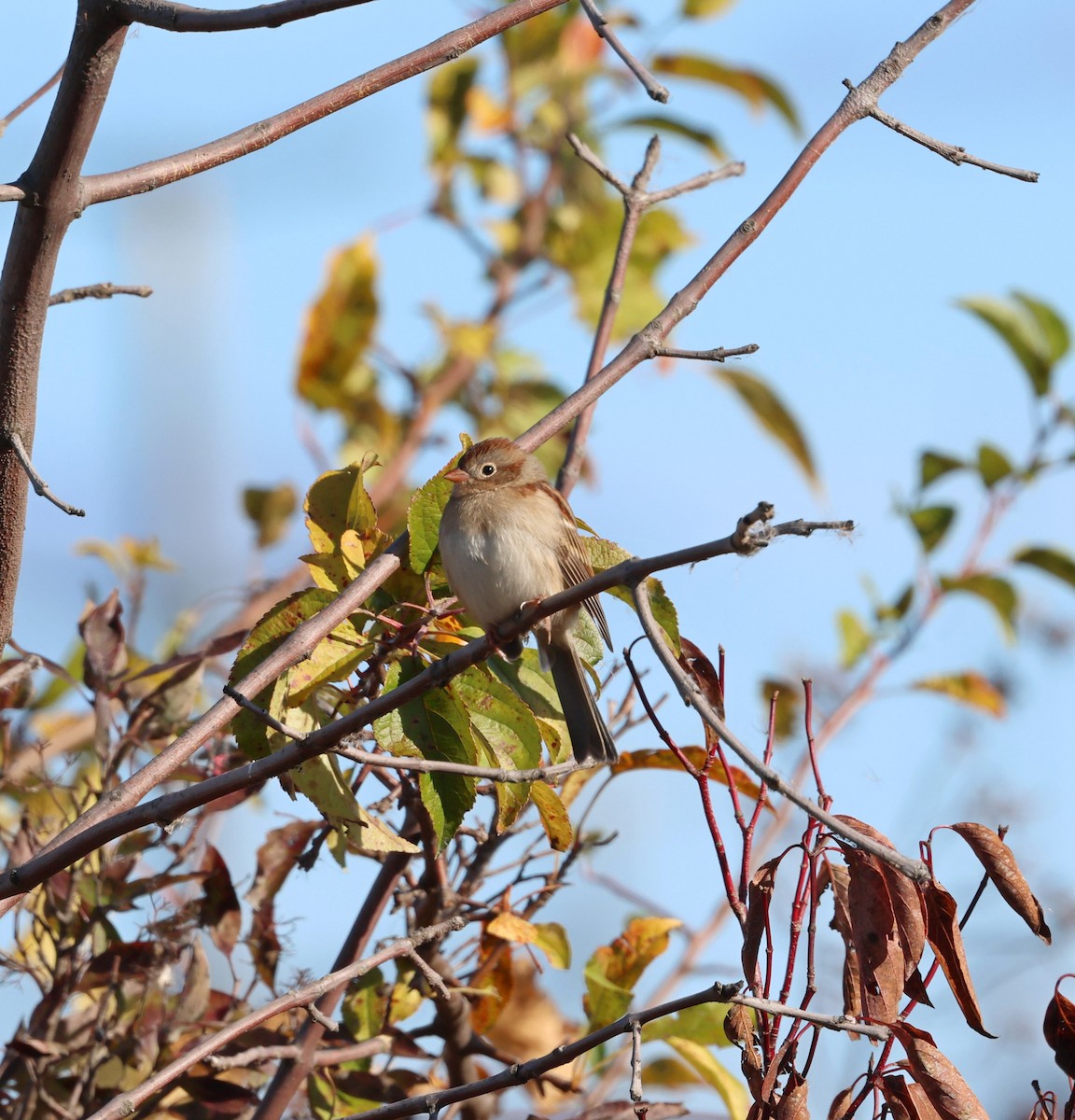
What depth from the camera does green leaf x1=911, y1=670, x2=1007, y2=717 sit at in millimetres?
5008

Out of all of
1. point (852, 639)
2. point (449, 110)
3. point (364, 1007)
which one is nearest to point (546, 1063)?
point (364, 1007)

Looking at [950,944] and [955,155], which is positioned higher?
[955,155]

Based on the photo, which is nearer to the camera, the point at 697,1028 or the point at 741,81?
the point at 697,1028

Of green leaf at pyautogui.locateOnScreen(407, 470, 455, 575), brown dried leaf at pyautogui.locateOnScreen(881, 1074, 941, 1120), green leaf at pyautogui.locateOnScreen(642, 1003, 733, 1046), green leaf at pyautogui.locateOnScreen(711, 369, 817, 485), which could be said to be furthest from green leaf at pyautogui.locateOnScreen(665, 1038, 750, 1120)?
green leaf at pyautogui.locateOnScreen(711, 369, 817, 485)

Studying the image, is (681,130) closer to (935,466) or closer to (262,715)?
(935,466)

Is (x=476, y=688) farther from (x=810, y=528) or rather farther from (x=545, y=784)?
(x=810, y=528)

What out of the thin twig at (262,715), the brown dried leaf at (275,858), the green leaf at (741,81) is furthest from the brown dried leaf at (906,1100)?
the green leaf at (741,81)

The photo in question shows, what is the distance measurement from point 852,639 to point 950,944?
2.88 meters

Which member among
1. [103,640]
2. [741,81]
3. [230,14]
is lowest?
[103,640]

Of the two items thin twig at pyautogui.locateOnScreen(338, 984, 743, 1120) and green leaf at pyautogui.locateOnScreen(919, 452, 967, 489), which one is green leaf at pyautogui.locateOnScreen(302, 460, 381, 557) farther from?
green leaf at pyautogui.locateOnScreen(919, 452, 967, 489)

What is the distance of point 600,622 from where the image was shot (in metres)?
3.08

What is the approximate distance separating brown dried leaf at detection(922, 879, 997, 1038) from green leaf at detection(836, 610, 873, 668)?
2.80 metres

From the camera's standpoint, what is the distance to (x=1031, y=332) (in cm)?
517

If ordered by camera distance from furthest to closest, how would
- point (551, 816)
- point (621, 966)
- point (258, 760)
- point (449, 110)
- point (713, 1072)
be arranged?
point (449, 110) → point (621, 966) → point (713, 1072) → point (551, 816) → point (258, 760)
